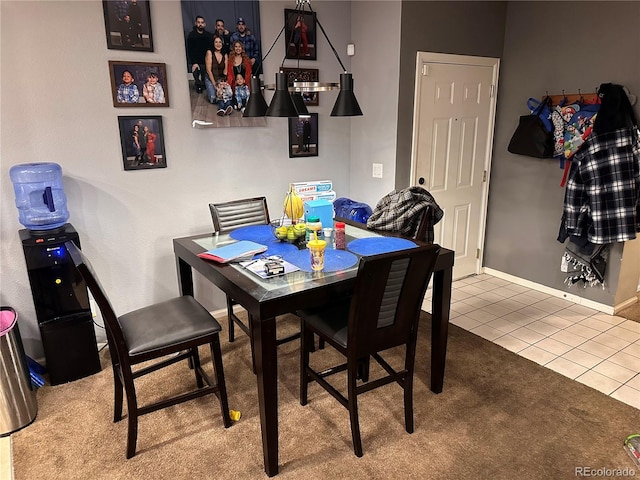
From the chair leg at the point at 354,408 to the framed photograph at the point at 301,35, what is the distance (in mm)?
2465

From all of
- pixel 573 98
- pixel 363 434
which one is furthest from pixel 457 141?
pixel 363 434

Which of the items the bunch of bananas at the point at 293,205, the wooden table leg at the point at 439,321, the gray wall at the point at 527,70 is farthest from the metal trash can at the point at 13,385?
the gray wall at the point at 527,70

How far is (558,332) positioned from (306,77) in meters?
2.75

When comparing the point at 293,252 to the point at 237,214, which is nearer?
the point at 293,252

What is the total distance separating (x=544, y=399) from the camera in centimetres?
245

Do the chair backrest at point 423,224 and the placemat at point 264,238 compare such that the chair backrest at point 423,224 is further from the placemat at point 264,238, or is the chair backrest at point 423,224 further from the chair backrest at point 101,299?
the chair backrest at point 101,299

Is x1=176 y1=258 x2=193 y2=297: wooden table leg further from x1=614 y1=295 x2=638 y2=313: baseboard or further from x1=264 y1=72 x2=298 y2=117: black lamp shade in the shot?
x1=614 y1=295 x2=638 y2=313: baseboard

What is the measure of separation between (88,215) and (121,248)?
0.31 m

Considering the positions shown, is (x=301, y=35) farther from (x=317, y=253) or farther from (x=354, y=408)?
(x=354, y=408)

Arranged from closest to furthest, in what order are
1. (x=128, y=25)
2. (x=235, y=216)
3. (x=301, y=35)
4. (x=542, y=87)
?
1. (x=128, y=25)
2. (x=235, y=216)
3. (x=301, y=35)
4. (x=542, y=87)

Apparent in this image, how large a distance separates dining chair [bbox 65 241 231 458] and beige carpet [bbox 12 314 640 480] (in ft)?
0.52

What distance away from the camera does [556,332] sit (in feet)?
10.6

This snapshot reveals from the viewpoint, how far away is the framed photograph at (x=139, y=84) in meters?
2.75

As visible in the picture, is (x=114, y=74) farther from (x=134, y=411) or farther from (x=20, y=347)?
(x=134, y=411)
